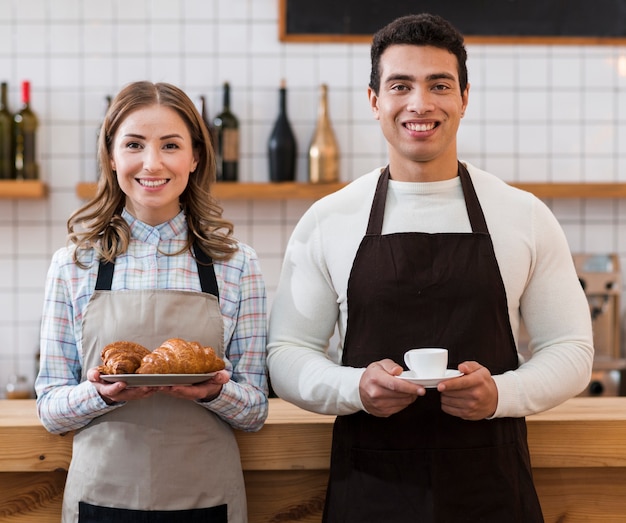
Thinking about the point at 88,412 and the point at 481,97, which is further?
the point at 481,97

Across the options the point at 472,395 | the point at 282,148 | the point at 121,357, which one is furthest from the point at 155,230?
the point at 282,148

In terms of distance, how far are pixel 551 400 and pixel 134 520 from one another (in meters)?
0.77

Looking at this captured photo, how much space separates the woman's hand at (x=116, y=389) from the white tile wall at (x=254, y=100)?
2.31 m

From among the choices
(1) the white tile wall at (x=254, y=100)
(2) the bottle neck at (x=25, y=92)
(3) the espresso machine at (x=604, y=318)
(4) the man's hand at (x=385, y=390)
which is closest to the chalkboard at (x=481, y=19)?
(1) the white tile wall at (x=254, y=100)

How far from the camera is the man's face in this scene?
1590 millimetres

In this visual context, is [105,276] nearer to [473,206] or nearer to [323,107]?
[473,206]

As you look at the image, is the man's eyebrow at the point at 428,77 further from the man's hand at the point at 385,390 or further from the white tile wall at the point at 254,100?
the white tile wall at the point at 254,100

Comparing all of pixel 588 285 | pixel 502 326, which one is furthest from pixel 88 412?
pixel 588 285

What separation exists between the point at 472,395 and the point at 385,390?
146 mm

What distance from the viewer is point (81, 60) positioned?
3.67 metres

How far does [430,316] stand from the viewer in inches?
62.6

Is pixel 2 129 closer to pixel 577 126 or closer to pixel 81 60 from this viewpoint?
pixel 81 60

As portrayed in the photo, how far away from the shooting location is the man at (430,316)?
157 centimetres

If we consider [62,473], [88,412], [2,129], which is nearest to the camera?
[88,412]
